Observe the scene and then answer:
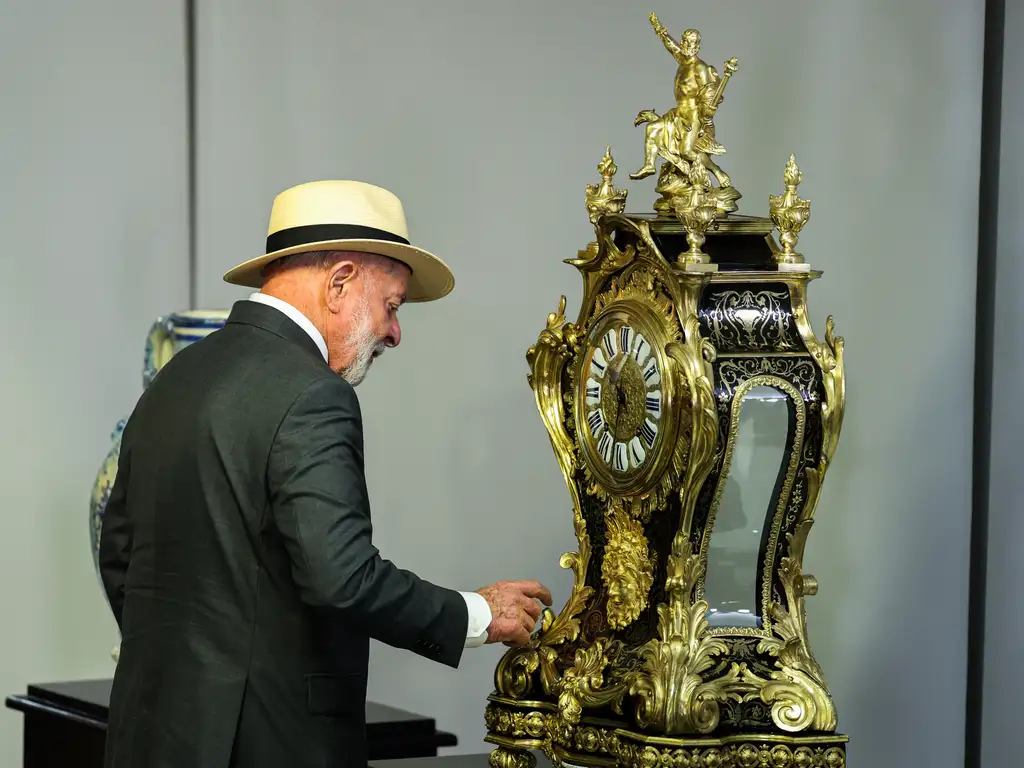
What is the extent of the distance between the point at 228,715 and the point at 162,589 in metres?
0.22

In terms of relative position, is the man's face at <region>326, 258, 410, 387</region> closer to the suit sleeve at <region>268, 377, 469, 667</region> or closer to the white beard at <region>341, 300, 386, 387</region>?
the white beard at <region>341, 300, 386, 387</region>

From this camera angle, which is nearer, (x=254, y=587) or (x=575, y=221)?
(x=254, y=587)

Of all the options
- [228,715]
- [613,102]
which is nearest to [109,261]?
[613,102]

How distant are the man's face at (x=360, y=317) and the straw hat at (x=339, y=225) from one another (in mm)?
40

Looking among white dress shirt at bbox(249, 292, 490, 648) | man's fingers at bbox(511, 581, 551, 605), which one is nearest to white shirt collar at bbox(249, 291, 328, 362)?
white dress shirt at bbox(249, 292, 490, 648)

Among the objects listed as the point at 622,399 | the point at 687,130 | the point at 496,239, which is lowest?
the point at 622,399

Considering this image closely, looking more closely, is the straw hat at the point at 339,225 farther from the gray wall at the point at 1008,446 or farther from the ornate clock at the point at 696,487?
Answer: the gray wall at the point at 1008,446

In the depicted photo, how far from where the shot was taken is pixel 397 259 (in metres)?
2.74

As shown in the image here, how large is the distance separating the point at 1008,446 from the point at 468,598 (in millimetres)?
1585

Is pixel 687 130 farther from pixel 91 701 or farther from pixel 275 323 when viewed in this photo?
pixel 91 701

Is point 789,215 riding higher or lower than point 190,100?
lower

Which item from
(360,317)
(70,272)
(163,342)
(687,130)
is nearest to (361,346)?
(360,317)

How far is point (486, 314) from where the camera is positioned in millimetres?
4379

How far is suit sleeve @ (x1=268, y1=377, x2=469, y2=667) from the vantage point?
2.38m
